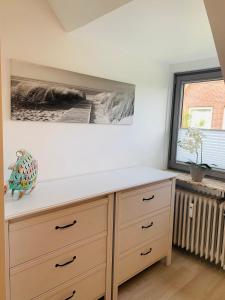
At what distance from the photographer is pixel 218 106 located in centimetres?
242

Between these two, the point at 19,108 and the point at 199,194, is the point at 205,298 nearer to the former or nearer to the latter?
the point at 199,194

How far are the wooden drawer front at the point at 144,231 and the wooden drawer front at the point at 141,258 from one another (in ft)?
0.24

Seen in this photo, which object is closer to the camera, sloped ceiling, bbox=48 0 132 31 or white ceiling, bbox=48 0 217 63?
sloped ceiling, bbox=48 0 132 31

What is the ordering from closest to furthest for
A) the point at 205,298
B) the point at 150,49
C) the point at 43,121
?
the point at 43,121, the point at 205,298, the point at 150,49

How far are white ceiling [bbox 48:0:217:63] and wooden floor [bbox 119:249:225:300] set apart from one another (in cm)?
213

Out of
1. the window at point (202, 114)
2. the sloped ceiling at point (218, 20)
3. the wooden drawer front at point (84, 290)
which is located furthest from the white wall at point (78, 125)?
the sloped ceiling at point (218, 20)

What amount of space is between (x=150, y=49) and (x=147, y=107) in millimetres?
596

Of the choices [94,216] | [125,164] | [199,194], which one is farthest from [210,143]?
[94,216]

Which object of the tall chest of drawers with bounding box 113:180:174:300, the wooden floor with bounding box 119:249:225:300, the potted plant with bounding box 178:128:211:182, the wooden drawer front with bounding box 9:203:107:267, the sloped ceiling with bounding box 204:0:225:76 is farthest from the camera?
the potted plant with bounding box 178:128:211:182

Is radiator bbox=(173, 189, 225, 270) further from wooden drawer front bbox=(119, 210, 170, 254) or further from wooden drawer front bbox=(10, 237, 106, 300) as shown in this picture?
wooden drawer front bbox=(10, 237, 106, 300)

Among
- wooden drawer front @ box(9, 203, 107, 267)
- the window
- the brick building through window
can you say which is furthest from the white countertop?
the brick building through window

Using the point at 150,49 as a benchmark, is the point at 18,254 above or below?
below

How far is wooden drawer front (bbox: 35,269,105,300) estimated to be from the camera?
1433 millimetres

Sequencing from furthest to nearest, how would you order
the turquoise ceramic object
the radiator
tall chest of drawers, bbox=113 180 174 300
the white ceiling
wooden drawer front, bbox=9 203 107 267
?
the radiator
tall chest of drawers, bbox=113 180 174 300
the white ceiling
the turquoise ceramic object
wooden drawer front, bbox=9 203 107 267
